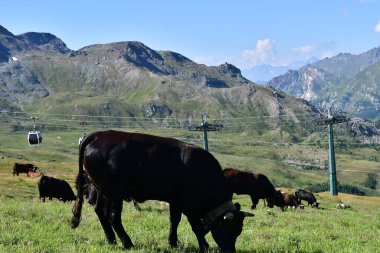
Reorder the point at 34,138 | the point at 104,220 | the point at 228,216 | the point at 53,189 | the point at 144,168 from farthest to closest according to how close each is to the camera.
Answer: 1. the point at 34,138
2. the point at 53,189
3. the point at 104,220
4. the point at 144,168
5. the point at 228,216

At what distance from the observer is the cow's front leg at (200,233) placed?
36.7ft

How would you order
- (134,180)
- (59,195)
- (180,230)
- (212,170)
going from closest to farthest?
(134,180)
(212,170)
(180,230)
(59,195)

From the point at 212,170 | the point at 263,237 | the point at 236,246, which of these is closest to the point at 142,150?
the point at 212,170

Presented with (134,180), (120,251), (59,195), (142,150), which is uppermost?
(142,150)

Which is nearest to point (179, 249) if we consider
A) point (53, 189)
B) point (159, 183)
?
point (159, 183)

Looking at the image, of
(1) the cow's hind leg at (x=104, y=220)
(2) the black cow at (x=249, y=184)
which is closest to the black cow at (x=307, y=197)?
(2) the black cow at (x=249, y=184)

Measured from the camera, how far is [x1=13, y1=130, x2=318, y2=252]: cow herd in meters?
11.1

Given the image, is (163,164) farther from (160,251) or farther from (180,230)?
(180,230)

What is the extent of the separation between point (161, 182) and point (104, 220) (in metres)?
1.92

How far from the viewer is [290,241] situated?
13.1 m

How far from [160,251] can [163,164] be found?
2148 millimetres

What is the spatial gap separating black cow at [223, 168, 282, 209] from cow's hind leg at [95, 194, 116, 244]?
17814 mm

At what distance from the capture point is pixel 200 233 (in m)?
11.3

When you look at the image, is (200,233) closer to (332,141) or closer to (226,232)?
(226,232)
